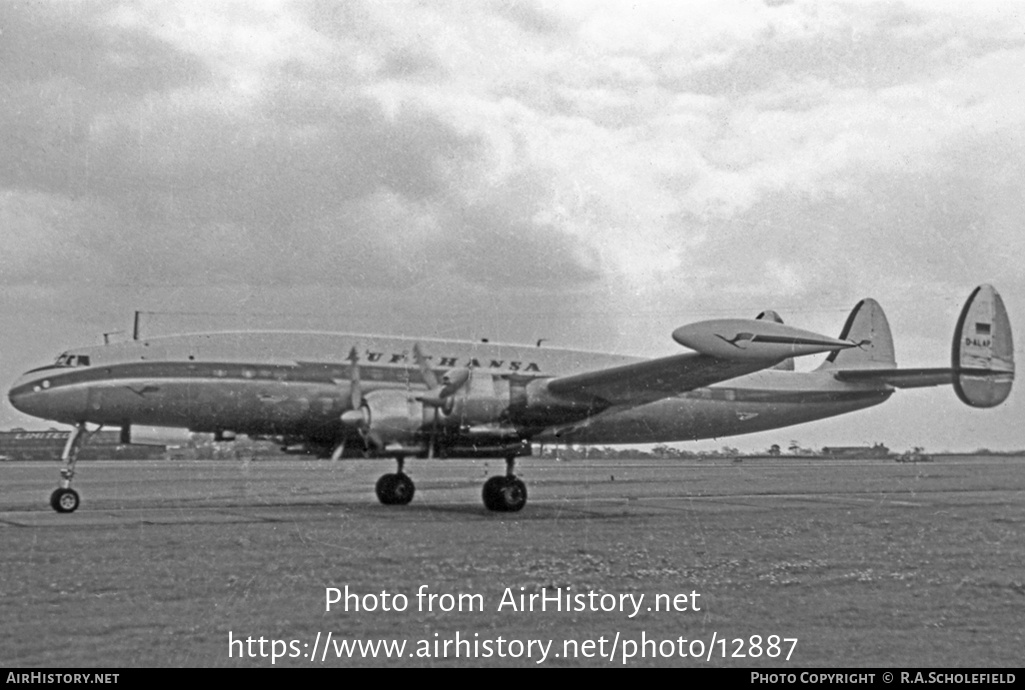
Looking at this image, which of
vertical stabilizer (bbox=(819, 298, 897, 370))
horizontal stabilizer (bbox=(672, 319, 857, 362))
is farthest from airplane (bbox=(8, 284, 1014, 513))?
vertical stabilizer (bbox=(819, 298, 897, 370))

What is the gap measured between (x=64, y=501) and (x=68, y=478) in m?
0.56

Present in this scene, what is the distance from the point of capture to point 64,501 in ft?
62.6

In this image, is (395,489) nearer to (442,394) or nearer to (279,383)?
(279,383)

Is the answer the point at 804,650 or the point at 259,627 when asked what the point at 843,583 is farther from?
the point at 259,627

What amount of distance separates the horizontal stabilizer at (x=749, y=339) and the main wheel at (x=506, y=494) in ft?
19.4

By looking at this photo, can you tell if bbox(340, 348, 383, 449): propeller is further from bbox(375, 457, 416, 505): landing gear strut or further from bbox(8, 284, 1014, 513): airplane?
bbox(375, 457, 416, 505): landing gear strut

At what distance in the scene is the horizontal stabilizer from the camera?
50.9 feet

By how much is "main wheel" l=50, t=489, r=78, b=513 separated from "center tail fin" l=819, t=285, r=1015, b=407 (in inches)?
667

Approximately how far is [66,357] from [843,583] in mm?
15403

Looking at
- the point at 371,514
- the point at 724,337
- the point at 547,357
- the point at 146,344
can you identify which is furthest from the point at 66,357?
the point at 724,337

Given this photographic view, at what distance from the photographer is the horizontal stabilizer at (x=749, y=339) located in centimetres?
1550

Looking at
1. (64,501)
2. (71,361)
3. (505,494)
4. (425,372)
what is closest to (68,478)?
(64,501)

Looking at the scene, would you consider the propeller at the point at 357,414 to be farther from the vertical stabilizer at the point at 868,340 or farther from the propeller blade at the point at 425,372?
the vertical stabilizer at the point at 868,340

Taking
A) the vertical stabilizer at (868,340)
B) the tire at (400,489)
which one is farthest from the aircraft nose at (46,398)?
the vertical stabilizer at (868,340)
